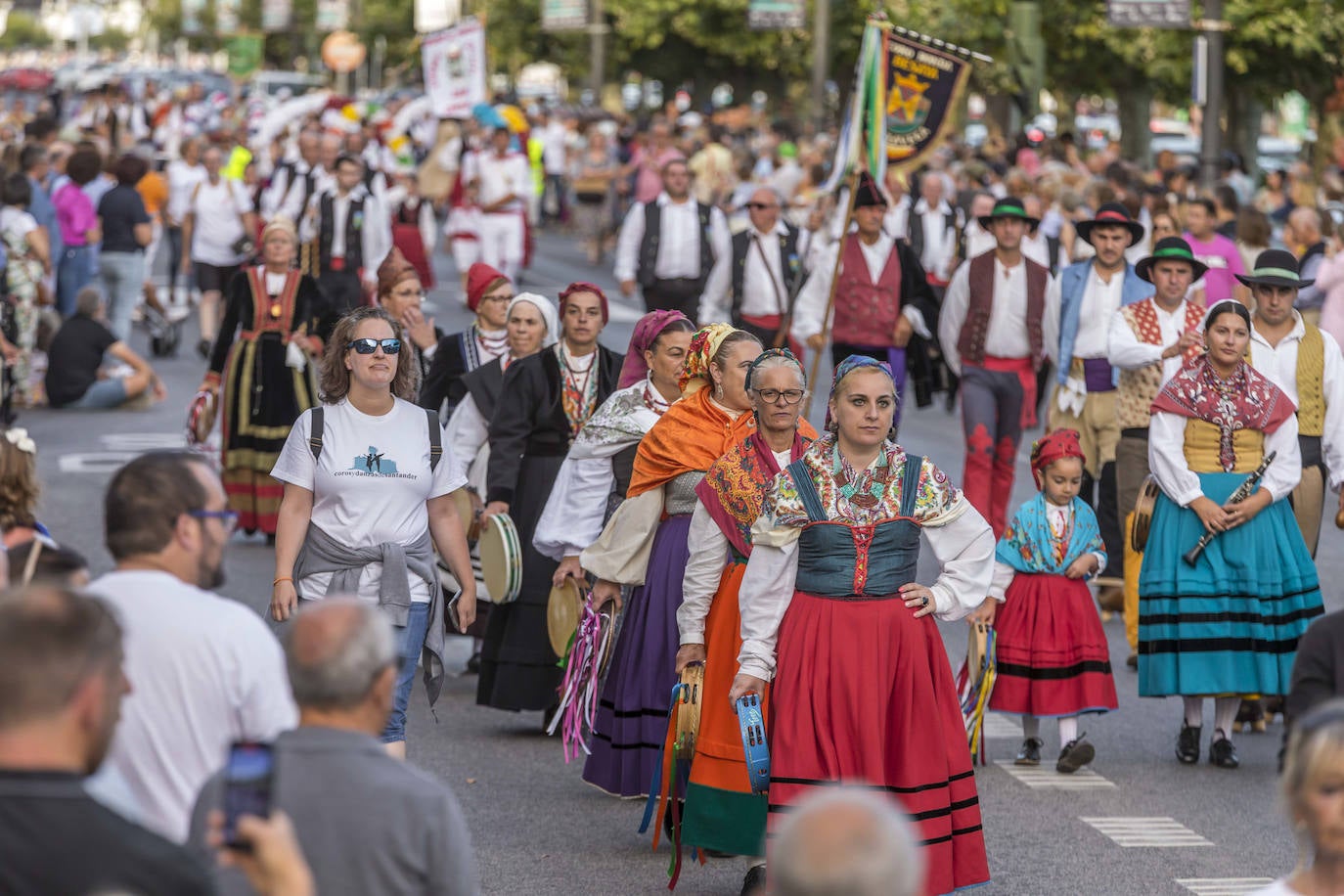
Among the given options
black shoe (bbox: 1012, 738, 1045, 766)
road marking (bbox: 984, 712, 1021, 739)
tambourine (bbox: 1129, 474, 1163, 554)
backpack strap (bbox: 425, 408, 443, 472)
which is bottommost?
road marking (bbox: 984, 712, 1021, 739)

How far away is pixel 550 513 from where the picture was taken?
8453mm

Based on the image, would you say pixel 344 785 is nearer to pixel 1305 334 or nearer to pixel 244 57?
pixel 1305 334

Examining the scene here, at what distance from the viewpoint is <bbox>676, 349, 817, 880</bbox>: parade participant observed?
6.74 meters

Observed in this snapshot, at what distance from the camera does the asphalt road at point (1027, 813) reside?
7.30 m

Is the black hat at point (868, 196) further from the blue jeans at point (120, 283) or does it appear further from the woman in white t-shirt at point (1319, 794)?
the woman in white t-shirt at point (1319, 794)

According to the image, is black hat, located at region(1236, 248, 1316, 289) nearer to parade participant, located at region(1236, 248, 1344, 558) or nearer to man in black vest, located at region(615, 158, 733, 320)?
parade participant, located at region(1236, 248, 1344, 558)

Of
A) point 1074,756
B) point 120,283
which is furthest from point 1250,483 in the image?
point 120,283

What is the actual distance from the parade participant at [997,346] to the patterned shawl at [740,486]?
5.73m

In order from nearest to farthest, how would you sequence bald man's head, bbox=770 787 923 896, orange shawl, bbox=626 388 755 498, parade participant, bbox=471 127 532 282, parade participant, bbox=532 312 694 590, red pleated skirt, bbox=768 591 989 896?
bald man's head, bbox=770 787 923 896 → red pleated skirt, bbox=768 591 989 896 → orange shawl, bbox=626 388 755 498 → parade participant, bbox=532 312 694 590 → parade participant, bbox=471 127 532 282

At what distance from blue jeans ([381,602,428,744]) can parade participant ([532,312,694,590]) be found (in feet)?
2.90

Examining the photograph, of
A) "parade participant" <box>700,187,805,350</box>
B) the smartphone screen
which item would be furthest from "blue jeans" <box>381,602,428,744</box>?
"parade participant" <box>700,187,805,350</box>

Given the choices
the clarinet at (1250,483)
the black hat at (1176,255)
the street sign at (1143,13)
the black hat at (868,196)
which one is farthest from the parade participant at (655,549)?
the street sign at (1143,13)

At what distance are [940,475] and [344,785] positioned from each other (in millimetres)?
2999

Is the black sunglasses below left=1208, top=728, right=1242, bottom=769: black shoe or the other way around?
the other way around
